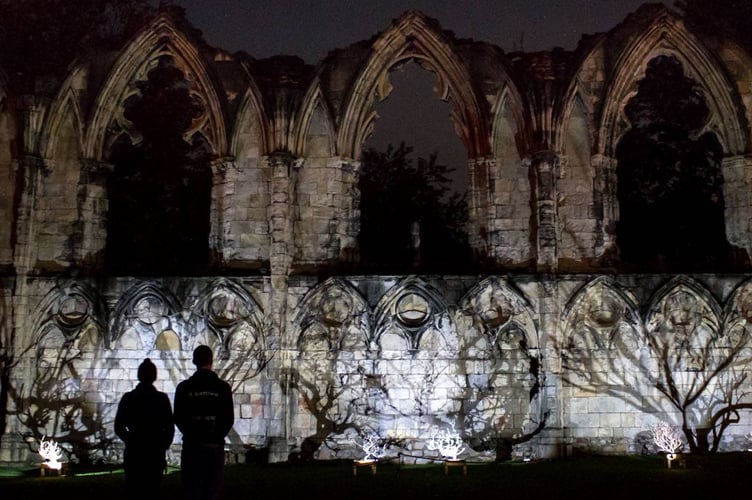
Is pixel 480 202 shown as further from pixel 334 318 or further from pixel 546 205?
pixel 334 318

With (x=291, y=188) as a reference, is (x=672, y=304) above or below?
below

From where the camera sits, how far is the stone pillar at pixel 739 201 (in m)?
13.8

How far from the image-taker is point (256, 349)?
44.7ft

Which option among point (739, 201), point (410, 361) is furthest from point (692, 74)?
point (410, 361)

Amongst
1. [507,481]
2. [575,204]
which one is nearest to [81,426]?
[507,481]

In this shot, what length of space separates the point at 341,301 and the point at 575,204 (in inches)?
165

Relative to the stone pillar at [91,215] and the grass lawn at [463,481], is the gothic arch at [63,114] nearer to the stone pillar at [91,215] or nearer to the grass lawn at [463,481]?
the stone pillar at [91,215]

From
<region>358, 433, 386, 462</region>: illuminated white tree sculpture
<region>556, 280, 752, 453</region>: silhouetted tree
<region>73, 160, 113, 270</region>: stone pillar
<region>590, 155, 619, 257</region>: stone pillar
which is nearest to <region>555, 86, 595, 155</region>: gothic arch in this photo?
<region>590, 155, 619, 257</region>: stone pillar

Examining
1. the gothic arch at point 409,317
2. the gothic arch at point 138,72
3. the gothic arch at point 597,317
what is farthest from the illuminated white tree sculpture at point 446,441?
the gothic arch at point 138,72

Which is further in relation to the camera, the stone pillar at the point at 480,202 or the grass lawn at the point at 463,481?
the stone pillar at the point at 480,202

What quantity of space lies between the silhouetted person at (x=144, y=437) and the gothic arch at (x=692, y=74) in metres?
9.49

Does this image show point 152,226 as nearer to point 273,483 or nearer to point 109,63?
point 109,63

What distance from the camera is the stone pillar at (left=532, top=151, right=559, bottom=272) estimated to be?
13367 millimetres

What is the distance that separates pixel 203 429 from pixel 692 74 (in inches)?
438
